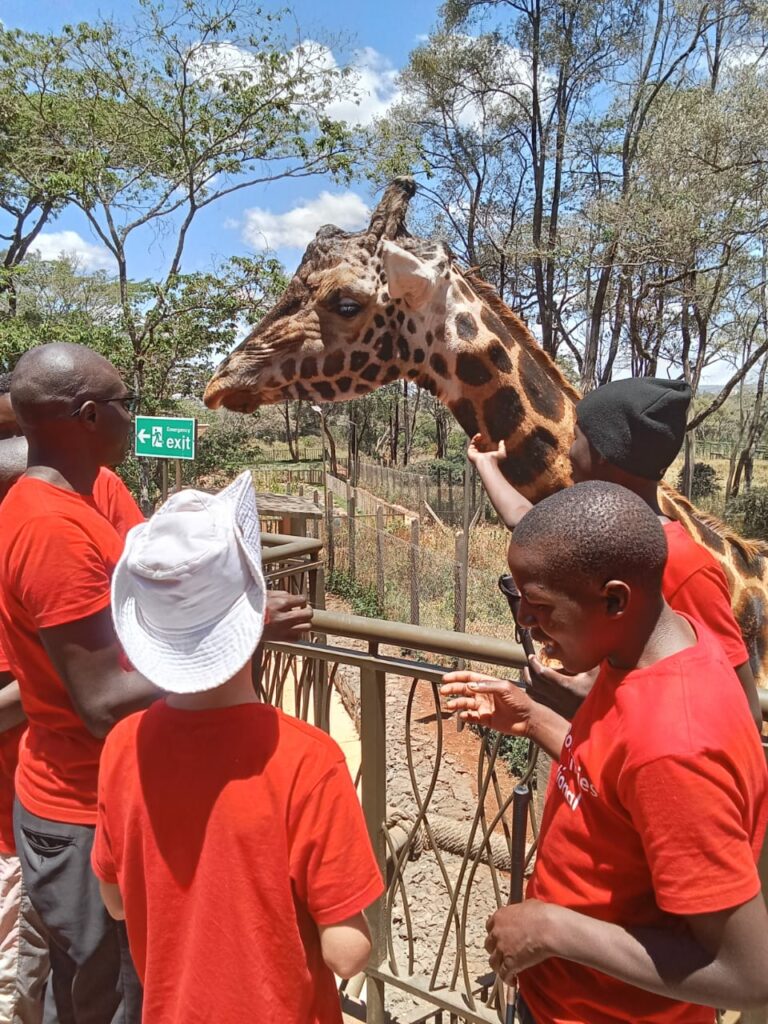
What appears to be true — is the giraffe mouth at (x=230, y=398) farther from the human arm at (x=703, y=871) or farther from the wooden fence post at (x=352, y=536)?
→ the wooden fence post at (x=352, y=536)

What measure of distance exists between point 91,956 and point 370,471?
27.0 metres

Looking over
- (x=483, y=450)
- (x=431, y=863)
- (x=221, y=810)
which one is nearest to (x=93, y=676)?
(x=221, y=810)

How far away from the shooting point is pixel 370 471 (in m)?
28.7

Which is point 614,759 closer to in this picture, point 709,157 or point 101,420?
point 101,420

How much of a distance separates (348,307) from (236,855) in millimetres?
2668

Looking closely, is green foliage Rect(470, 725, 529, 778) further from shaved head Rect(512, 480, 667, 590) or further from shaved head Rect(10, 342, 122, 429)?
shaved head Rect(512, 480, 667, 590)

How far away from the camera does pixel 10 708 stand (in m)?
2.02

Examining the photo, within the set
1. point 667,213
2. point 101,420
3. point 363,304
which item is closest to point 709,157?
point 667,213

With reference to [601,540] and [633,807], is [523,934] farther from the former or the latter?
[601,540]

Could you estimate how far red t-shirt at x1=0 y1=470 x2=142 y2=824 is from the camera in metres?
1.68

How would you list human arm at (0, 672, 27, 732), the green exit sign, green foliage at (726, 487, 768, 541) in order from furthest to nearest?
green foliage at (726, 487, 768, 541)
the green exit sign
human arm at (0, 672, 27, 732)

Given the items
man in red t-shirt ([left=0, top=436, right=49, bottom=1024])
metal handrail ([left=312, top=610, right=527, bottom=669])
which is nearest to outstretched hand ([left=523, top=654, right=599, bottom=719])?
metal handrail ([left=312, top=610, right=527, bottom=669])

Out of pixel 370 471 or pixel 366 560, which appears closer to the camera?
pixel 366 560

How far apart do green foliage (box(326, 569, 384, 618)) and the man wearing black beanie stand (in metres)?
12.2
